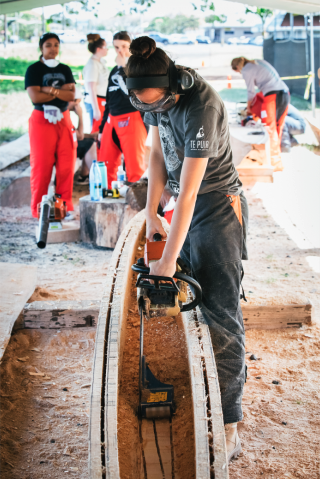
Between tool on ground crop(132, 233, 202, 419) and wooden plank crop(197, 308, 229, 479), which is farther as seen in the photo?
A: tool on ground crop(132, 233, 202, 419)

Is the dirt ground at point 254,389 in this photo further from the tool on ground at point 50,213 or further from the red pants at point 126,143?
the red pants at point 126,143

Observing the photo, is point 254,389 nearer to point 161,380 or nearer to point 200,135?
point 161,380

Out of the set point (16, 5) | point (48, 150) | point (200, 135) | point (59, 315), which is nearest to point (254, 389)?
point (59, 315)

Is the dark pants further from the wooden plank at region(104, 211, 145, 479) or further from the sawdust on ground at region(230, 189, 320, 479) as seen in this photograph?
the wooden plank at region(104, 211, 145, 479)

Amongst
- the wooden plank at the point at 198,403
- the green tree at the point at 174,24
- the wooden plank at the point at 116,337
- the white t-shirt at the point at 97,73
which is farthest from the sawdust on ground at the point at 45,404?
the green tree at the point at 174,24

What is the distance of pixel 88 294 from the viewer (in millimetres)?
3979

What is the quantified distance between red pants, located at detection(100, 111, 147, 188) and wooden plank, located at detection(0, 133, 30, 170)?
3.18 meters

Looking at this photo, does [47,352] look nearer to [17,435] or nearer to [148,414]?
[17,435]

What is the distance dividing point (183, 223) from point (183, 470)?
3.38ft

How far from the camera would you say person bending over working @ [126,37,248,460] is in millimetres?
1805

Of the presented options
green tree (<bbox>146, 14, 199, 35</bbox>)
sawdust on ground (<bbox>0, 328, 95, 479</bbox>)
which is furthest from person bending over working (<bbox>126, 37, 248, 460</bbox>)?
green tree (<bbox>146, 14, 199, 35</bbox>)

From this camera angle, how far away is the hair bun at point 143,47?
175cm

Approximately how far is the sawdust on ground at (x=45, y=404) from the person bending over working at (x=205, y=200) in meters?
0.88

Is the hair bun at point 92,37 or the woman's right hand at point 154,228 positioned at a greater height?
the hair bun at point 92,37
